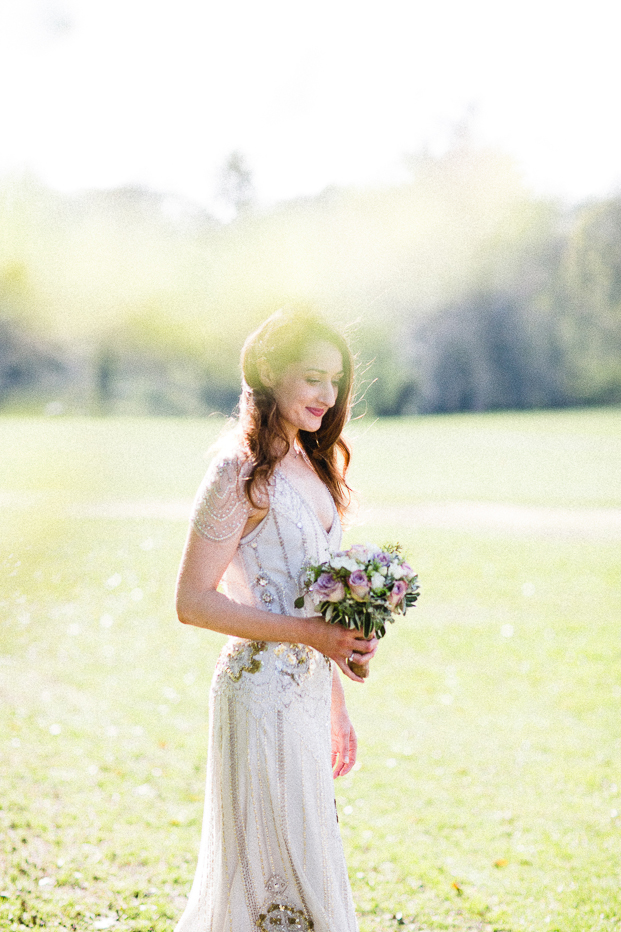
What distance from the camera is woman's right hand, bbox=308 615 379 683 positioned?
7.82 ft

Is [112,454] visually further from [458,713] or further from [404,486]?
[458,713]

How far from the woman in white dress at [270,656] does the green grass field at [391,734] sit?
36.5 inches

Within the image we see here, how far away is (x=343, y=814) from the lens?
503 centimetres

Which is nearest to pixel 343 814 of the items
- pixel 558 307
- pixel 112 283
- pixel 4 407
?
pixel 4 407

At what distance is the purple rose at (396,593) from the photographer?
7.97 feet

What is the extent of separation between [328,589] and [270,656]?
1.00 ft

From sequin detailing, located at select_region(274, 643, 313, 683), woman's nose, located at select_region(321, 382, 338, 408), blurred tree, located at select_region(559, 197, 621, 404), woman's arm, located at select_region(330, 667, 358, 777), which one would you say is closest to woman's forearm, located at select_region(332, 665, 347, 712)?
woman's arm, located at select_region(330, 667, 358, 777)

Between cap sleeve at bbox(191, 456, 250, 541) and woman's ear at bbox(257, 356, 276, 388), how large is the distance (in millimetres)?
311

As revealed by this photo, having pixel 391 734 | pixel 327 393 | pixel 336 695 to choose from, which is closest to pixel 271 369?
pixel 327 393

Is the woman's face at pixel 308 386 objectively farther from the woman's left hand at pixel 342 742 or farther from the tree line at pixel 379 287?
the tree line at pixel 379 287

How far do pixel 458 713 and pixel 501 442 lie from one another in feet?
80.9

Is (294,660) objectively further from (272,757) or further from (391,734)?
(391,734)

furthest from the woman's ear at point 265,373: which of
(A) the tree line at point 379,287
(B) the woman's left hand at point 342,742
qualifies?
(A) the tree line at point 379,287

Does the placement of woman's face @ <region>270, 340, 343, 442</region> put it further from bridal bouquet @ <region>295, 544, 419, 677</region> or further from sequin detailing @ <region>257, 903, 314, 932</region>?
sequin detailing @ <region>257, 903, 314, 932</region>
